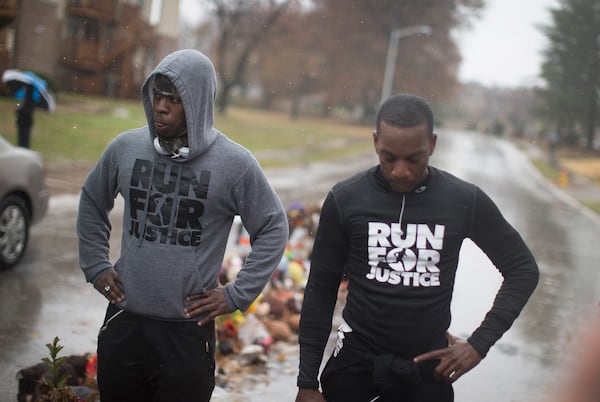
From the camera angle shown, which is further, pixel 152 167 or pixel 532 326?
pixel 532 326

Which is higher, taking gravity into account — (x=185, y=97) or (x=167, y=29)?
(x=167, y=29)

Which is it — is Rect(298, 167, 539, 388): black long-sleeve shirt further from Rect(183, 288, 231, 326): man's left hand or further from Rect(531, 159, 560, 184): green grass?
Rect(531, 159, 560, 184): green grass

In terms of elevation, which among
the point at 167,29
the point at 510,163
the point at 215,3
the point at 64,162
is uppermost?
the point at 215,3

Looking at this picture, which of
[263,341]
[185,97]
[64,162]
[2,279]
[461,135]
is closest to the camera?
[185,97]

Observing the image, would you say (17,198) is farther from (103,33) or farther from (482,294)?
(482,294)

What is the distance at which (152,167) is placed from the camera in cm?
267

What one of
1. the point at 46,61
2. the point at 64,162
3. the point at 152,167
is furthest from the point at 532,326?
the point at 64,162

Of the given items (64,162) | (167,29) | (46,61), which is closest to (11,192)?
(167,29)

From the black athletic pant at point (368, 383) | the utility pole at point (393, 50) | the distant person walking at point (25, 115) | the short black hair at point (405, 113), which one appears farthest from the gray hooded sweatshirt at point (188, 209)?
the distant person walking at point (25, 115)

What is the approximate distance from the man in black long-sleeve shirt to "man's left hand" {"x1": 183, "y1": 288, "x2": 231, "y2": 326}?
0.36 metres

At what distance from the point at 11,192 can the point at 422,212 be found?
5.25 meters

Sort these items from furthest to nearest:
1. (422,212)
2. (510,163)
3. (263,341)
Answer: (510,163), (263,341), (422,212)

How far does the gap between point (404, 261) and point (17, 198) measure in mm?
5248

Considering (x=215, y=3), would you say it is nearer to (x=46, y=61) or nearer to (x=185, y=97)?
(x=46, y=61)
